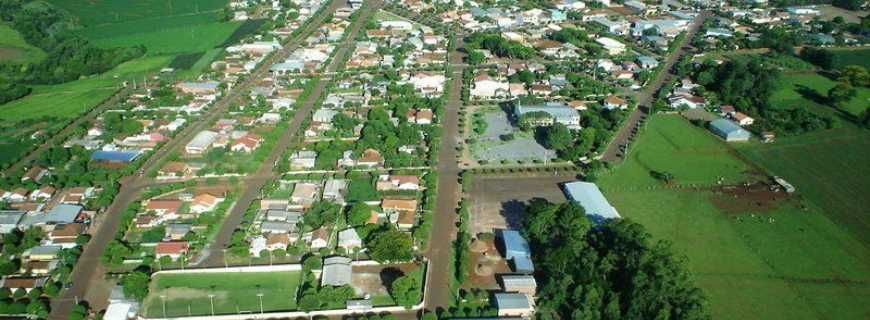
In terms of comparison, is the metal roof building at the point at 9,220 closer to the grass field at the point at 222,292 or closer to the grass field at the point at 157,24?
the grass field at the point at 222,292

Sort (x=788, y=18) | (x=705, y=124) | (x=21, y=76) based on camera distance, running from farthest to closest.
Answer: (x=788, y=18)
(x=21, y=76)
(x=705, y=124)

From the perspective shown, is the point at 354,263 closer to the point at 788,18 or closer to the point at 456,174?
the point at 456,174

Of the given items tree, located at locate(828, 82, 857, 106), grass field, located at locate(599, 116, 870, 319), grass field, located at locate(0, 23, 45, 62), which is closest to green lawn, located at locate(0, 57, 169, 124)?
grass field, located at locate(0, 23, 45, 62)

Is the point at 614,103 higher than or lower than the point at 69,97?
higher

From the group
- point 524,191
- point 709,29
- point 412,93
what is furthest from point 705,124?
point 709,29

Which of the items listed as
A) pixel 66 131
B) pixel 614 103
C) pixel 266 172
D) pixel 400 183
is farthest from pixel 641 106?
pixel 66 131

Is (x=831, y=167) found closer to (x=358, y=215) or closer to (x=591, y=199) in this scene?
(x=591, y=199)

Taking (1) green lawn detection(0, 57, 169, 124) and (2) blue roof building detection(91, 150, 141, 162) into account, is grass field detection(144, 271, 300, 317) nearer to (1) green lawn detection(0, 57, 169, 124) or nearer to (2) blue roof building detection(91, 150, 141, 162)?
(2) blue roof building detection(91, 150, 141, 162)
